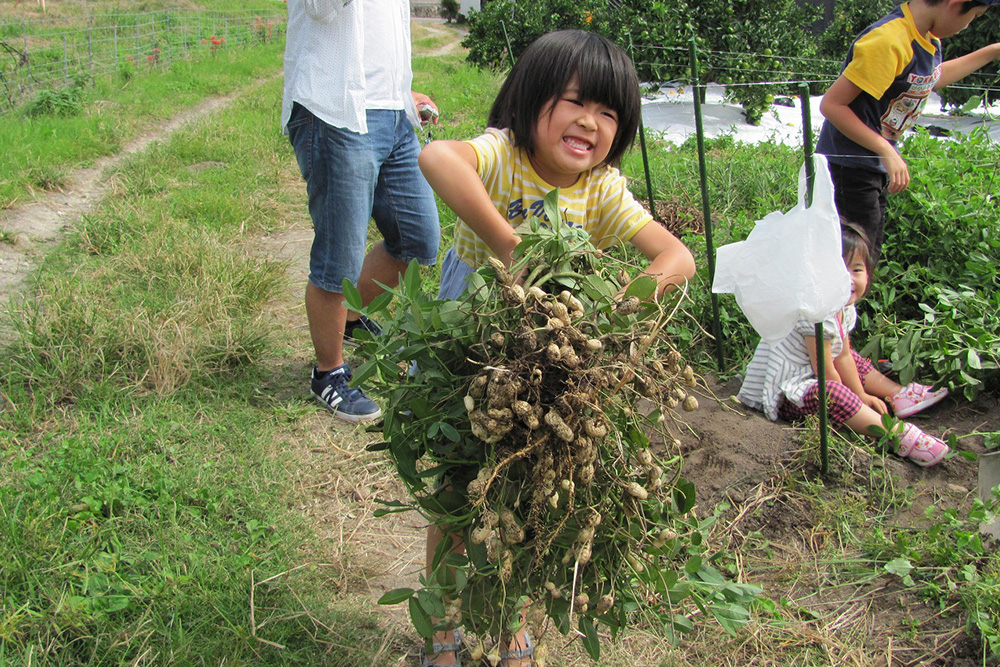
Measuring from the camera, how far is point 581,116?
1738mm

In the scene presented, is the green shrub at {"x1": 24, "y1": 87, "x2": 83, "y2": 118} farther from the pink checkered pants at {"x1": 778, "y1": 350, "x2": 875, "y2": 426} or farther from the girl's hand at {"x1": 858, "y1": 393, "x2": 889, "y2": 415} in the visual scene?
the girl's hand at {"x1": 858, "y1": 393, "x2": 889, "y2": 415}

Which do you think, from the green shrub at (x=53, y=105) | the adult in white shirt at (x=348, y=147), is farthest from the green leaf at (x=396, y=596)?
the green shrub at (x=53, y=105)

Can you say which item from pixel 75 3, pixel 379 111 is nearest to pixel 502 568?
pixel 379 111

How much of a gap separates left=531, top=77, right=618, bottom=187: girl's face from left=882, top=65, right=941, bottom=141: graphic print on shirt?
196cm

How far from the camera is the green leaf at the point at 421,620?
1502mm

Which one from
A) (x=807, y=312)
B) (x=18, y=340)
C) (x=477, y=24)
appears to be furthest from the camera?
(x=477, y=24)

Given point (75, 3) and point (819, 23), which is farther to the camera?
point (75, 3)

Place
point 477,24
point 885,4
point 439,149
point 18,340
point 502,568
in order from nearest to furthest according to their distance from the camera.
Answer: point 502,568
point 439,149
point 18,340
point 885,4
point 477,24

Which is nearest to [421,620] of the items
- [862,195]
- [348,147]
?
[348,147]

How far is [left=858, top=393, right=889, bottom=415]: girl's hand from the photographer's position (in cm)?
303

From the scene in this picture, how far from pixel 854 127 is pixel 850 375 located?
953mm

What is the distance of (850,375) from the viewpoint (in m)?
3.03

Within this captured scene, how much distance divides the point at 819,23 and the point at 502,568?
12792 millimetres

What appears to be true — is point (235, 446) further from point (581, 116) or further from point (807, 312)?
point (807, 312)
